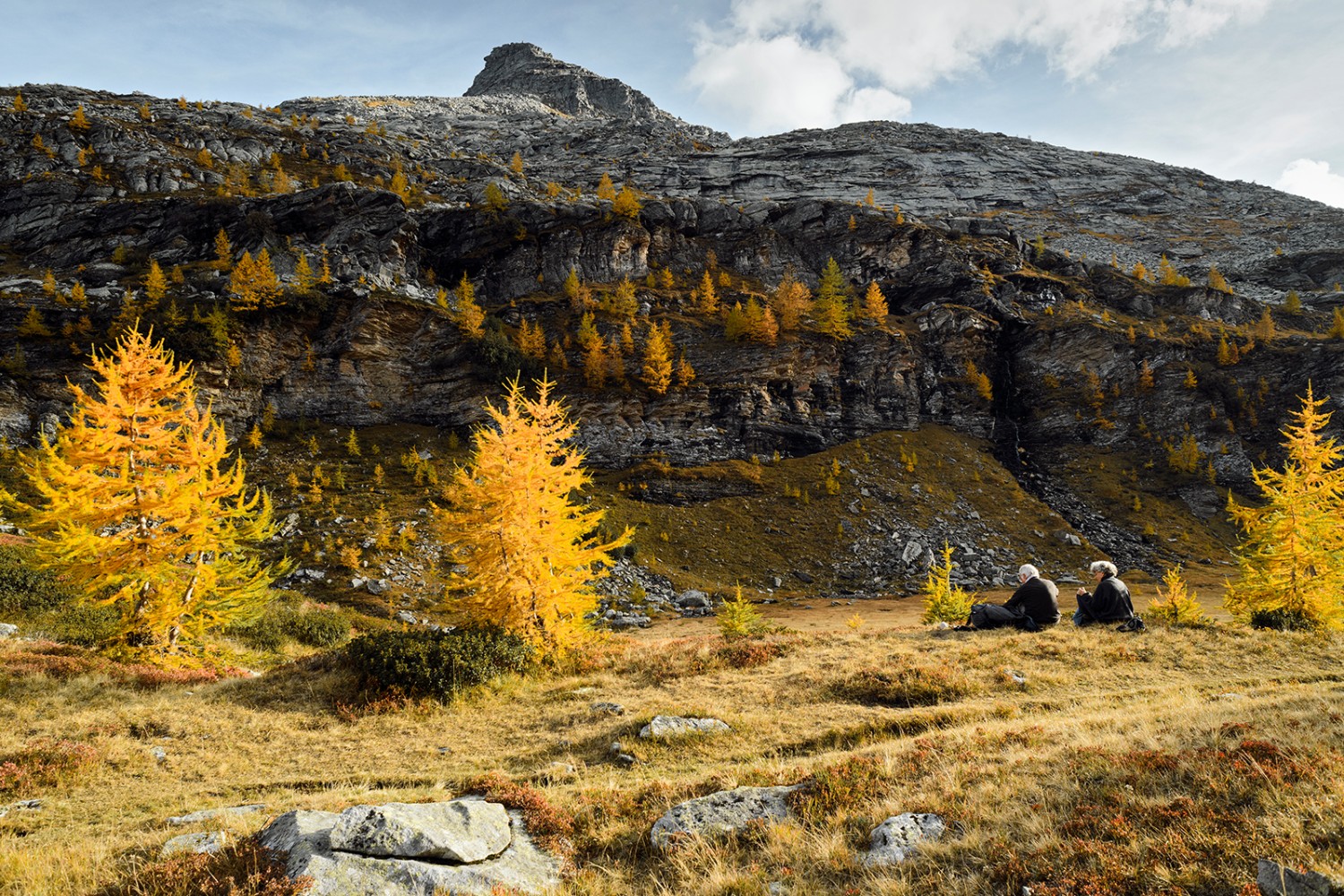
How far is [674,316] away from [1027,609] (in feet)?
212

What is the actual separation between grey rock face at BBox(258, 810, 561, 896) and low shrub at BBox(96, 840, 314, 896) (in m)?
0.12

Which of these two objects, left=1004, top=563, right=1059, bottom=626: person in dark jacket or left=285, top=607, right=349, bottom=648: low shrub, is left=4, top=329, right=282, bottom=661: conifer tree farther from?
left=1004, top=563, right=1059, bottom=626: person in dark jacket

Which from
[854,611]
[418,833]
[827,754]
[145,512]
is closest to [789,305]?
[854,611]

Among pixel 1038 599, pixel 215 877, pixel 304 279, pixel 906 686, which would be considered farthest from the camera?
pixel 304 279

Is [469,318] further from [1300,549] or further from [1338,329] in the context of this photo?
[1338,329]

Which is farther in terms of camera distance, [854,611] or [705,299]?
[705,299]

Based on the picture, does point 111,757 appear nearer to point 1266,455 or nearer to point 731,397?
point 731,397

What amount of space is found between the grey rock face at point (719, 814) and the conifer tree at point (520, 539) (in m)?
10.4

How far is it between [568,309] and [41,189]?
3011 inches

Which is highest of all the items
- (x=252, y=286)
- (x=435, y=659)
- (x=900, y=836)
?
(x=252, y=286)

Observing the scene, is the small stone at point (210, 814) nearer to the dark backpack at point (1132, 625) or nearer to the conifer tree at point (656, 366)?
the dark backpack at point (1132, 625)

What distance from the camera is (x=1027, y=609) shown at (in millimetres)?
16516

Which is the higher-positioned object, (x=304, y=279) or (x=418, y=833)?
(x=304, y=279)

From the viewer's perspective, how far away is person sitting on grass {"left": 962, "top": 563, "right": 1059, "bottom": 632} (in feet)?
52.9
